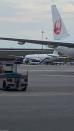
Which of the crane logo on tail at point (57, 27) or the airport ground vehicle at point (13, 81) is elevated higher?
the crane logo on tail at point (57, 27)

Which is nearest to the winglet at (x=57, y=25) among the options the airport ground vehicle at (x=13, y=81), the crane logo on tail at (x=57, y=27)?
the crane logo on tail at (x=57, y=27)

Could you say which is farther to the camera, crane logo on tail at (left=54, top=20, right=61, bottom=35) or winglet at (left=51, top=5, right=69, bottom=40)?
crane logo on tail at (left=54, top=20, right=61, bottom=35)

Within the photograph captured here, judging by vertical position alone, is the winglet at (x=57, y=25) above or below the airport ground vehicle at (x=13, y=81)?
above

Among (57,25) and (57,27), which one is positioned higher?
(57,25)

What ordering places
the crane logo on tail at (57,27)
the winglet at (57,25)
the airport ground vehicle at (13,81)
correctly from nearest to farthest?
the airport ground vehicle at (13,81) → the winglet at (57,25) → the crane logo on tail at (57,27)

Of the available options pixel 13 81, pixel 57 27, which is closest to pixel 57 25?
pixel 57 27

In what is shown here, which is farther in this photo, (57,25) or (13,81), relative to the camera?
(57,25)

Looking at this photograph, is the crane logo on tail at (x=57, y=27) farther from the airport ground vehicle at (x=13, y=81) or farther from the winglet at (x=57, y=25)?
the airport ground vehicle at (x=13, y=81)

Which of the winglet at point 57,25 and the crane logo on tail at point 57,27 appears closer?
the winglet at point 57,25

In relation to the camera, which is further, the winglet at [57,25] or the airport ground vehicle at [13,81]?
the winglet at [57,25]

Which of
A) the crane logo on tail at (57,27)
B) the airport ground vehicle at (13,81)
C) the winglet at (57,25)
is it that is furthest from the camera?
the crane logo on tail at (57,27)

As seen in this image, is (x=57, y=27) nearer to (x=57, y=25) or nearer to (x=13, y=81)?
(x=57, y=25)

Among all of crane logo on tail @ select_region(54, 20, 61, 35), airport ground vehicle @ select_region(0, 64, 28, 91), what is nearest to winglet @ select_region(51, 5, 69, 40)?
crane logo on tail @ select_region(54, 20, 61, 35)

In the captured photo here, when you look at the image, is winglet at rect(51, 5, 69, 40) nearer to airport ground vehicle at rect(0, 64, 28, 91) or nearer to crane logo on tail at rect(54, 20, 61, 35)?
crane logo on tail at rect(54, 20, 61, 35)
